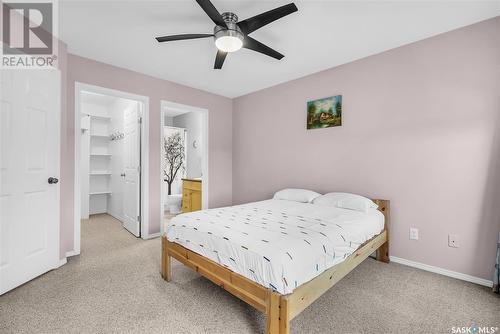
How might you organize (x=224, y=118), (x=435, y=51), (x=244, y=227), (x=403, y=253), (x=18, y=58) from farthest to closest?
(x=224, y=118) → (x=403, y=253) → (x=435, y=51) → (x=18, y=58) → (x=244, y=227)

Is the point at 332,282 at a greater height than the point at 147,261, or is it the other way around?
the point at 332,282

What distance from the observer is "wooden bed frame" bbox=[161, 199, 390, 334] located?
135cm

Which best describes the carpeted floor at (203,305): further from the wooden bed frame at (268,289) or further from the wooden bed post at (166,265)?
the wooden bed frame at (268,289)

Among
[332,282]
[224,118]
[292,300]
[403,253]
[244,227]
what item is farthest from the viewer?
[224,118]

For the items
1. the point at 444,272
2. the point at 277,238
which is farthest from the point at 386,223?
the point at 277,238

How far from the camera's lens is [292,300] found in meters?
1.38

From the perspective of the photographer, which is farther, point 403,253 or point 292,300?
point 403,253

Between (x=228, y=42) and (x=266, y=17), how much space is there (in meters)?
0.39

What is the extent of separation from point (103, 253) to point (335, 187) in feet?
10.2

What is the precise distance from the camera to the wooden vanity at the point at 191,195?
463 cm

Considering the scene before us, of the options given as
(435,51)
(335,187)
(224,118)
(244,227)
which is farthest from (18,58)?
(435,51)

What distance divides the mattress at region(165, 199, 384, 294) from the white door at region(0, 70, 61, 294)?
4.24 ft

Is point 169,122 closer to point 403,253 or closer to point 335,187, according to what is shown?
point 335,187

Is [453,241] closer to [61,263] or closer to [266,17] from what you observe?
[266,17]
